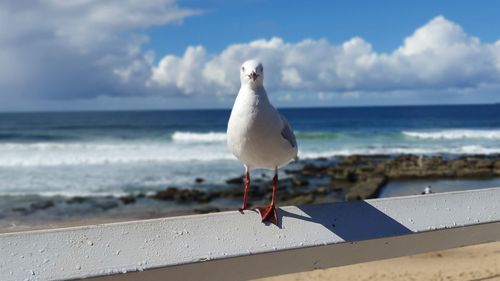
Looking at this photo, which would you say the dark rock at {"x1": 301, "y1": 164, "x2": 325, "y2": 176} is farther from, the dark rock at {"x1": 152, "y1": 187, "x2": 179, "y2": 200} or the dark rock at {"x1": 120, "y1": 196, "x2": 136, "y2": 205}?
the dark rock at {"x1": 120, "y1": 196, "x2": 136, "y2": 205}

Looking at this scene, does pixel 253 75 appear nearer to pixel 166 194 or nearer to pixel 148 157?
pixel 166 194

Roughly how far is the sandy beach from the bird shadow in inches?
151

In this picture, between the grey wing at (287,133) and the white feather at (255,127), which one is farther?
the grey wing at (287,133)

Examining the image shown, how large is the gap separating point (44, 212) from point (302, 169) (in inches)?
411

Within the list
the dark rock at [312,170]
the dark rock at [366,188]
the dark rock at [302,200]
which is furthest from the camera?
the dark rock at [312,170]

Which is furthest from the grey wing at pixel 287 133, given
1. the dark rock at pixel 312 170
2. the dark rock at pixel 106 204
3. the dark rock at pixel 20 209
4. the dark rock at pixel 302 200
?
the dark rock at pixel 312 170

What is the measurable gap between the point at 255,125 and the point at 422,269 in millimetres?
5040

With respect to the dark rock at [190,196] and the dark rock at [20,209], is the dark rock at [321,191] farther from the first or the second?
the dark rock at [20,209]

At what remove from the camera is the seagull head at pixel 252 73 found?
2.02 meters

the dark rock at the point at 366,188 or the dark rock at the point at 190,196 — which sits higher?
the dark rock at the point at 366,188

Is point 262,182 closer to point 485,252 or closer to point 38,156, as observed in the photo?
point 485,252

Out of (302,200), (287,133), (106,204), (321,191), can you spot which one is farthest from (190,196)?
(287,133)

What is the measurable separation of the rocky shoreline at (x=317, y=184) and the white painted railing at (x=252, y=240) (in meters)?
10.3

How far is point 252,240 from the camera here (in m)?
1.50
